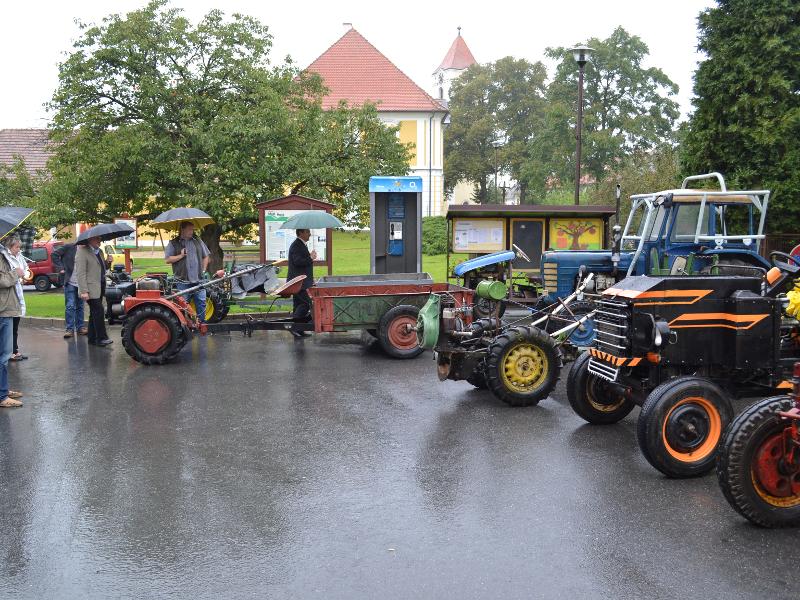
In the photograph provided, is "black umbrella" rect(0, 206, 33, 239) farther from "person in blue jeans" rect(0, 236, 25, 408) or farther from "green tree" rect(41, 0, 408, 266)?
"green tree" rect(41, 0, 408, 266)

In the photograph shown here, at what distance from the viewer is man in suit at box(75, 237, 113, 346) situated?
12.5m

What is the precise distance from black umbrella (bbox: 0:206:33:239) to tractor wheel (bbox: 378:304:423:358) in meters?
4.78

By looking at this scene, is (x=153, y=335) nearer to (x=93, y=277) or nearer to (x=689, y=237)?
(x=93, y=277)

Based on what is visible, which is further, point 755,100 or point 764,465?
point 755,100

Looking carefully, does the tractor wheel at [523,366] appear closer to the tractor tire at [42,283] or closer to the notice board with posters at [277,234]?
the notice board with posters at [277,234]

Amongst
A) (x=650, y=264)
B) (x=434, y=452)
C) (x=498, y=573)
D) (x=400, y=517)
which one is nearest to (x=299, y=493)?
(x=400, y=517)

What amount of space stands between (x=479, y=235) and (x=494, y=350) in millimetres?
9329

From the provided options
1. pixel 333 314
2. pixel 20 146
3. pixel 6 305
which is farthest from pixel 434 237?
pixel 6 305

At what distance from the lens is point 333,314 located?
11359 millimetres

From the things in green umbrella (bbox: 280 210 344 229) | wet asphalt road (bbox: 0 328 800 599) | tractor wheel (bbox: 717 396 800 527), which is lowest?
wet asphalt road (bbox: 0 328 800 599)

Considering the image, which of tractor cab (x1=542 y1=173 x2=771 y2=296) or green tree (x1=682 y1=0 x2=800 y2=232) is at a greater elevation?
green tree (x1=682 y1=0 x2=800 y2=232)

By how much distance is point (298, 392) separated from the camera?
30.5 ft

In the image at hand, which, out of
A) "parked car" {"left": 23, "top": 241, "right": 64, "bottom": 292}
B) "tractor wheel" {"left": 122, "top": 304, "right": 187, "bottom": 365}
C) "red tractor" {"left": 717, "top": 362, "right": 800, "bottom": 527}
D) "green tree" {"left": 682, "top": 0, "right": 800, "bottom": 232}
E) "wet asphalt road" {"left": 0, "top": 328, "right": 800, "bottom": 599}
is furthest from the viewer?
"parked car" {"left": 23, "top": 241, "right": 64, "bottom": 292}

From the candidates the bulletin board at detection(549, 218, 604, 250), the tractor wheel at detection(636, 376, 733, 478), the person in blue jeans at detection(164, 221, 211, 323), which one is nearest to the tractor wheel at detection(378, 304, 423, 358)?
the person in blue jeans at detection(164, 221, 211, 323)
